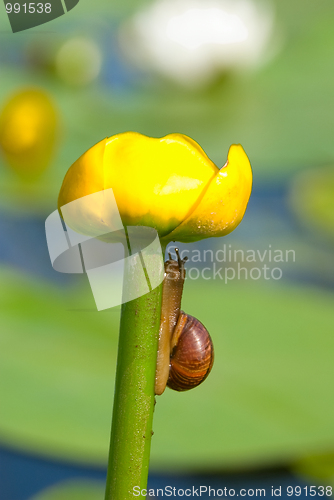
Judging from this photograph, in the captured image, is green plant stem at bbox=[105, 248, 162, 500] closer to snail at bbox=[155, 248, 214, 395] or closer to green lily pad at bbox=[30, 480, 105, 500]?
snail at bbox=[155, 248, 214, 395]

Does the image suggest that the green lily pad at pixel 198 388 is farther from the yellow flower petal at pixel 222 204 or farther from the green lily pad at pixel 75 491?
the yellow flower petal at pixel 222 204

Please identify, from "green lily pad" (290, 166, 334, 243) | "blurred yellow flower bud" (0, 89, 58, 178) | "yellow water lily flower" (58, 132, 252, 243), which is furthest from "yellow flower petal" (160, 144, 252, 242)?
"blurred yellow flower bud" (0, 89, 58, 178)

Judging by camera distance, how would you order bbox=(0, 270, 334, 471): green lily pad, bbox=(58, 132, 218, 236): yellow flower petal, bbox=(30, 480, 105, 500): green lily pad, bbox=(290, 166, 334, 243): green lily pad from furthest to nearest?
bbox=(290, 166, 334, 243): green lily pad → bbox=(30, 480, 105, 500): green lily pad → bbox=(0, 270, 334, 471): green lily pad → bbox=(58, 132, 218, 236): yellow flower petal

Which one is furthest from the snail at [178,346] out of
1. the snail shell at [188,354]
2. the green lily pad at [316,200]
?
the green lily pad at [316,200]

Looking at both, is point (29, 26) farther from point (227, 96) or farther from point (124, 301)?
point (124, 301)

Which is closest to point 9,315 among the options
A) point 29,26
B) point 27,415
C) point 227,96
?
point 27,415

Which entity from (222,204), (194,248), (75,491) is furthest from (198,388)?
(222,204)
